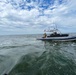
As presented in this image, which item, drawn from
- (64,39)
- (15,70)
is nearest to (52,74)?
(15,70)

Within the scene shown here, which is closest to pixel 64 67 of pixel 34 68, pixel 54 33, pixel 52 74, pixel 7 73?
pixel 52 74

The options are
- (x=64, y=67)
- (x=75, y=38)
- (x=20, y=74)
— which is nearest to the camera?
(x=20, y=74)

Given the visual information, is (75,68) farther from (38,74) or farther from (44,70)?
(38,74)

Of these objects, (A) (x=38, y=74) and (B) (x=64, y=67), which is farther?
(B) (x=64, y=67)

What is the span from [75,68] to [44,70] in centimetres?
244

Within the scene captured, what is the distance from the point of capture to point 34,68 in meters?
8.09

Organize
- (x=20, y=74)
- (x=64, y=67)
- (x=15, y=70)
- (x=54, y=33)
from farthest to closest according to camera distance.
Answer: (x=54, y=33) → (x=64, y=67) → (x=15, y=70) → (x=20, y=74)

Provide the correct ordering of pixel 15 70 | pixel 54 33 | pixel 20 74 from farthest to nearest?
1. pixel 54 33
2. pixel 15 70
3. pixel 20 74

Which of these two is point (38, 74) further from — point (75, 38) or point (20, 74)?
point (75, 38)

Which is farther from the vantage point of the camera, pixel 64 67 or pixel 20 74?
pixel 64 67

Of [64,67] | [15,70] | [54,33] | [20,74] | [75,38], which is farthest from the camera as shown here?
[54,33]

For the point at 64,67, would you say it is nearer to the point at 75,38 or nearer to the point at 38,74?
the point at 38,74

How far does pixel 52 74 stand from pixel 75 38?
21.6m

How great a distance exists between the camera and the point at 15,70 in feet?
25.1
